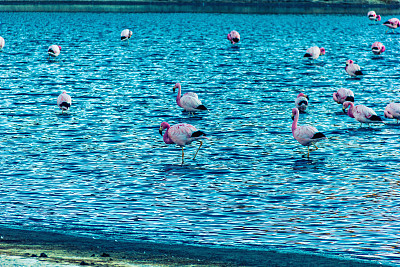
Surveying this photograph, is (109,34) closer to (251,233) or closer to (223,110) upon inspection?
(223,110)

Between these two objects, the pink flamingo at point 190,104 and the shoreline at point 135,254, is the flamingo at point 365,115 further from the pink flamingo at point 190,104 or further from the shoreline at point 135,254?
the shoreline at point 135,254

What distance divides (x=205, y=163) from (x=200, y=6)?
5563 inches

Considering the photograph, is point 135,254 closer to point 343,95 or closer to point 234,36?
point 343,95

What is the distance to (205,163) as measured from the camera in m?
22.0

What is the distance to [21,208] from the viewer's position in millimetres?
16891

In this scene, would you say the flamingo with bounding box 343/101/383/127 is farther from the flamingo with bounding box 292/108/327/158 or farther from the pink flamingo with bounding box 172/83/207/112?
the pink flamingo with bounding box 172/83/207/112

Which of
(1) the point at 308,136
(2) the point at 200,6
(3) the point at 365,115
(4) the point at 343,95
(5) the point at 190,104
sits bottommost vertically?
(1) the point at 308,136

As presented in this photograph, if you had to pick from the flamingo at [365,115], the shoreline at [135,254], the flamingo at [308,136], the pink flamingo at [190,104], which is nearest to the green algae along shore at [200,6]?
the pink flamingo at [190,104]

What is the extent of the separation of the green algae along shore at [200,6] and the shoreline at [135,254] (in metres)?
146

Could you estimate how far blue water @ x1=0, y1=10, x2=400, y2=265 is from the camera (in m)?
15.5

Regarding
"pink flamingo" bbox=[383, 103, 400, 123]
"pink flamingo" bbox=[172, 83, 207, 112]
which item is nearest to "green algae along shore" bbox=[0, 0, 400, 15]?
"pink flamingo" bbox=[172, 83, 207, 112]

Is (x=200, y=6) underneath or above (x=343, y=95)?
above

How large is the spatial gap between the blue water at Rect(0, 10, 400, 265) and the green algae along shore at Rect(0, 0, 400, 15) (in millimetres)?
113527

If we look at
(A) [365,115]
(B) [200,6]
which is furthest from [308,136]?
(B) [200,6]
